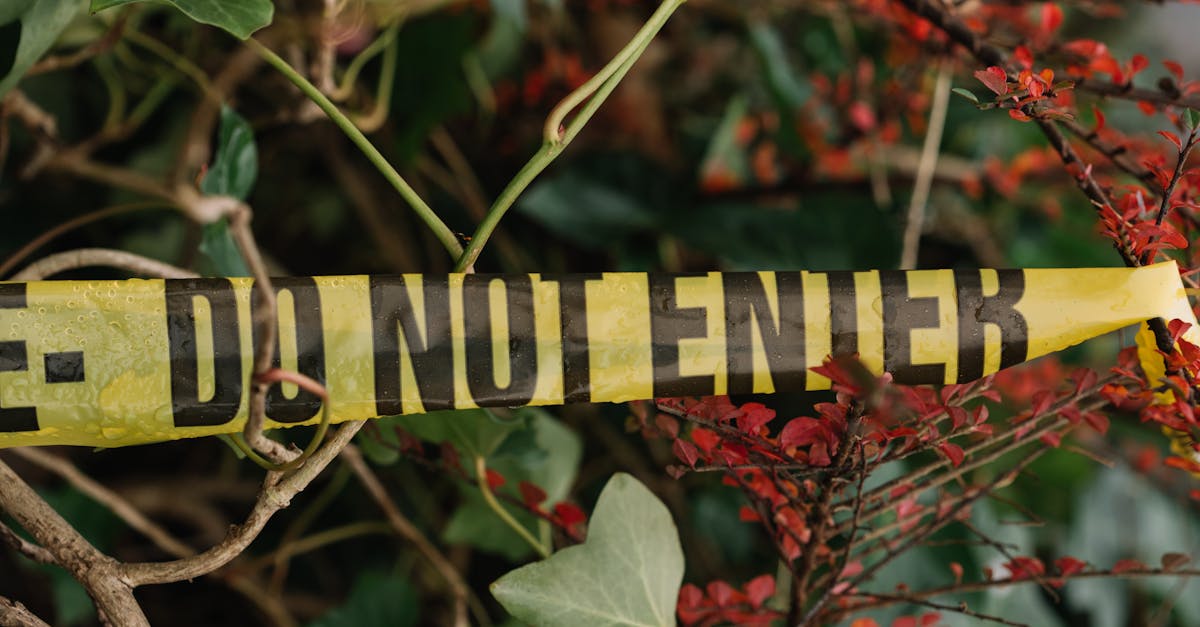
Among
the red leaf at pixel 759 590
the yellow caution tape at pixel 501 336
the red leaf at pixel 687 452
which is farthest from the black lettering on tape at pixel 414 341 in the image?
the red leaf at pixel 759 590

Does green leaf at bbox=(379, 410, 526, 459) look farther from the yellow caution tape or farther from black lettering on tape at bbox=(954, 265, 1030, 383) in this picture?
black lettering on tape at bbox=(954, 265, 1030, 383)

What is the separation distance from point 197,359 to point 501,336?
131mm

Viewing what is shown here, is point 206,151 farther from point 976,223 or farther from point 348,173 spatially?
point 976,223

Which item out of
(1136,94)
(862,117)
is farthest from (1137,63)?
(862,117)

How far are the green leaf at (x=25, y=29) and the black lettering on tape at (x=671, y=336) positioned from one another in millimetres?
337

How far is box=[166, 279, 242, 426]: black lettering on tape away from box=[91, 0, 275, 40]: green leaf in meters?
0.12

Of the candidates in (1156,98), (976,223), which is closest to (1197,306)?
(1156,98)

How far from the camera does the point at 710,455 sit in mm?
386

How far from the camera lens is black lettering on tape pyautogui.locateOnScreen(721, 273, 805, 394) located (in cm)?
38

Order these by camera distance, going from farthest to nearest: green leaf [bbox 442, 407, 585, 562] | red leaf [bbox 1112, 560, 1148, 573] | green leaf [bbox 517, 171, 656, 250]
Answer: green leaf [bbox 517, 171, 656, 250] → green leaf [bbox 442, 407, 585, 562] → red leaf [bbox 1112, 560, 1148, 573]

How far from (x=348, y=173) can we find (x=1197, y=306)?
2.41 ft

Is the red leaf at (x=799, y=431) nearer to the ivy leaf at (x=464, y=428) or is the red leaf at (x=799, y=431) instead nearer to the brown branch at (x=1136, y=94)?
the ivy leaf at (x=464, y=428)

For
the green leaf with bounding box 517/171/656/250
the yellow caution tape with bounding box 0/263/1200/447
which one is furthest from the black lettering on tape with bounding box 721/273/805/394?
the green leaf with bounding box 517/171/656/250

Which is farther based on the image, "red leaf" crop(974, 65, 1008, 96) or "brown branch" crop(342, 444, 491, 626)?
"brown branch" crop(342, 444, 491, 626)
